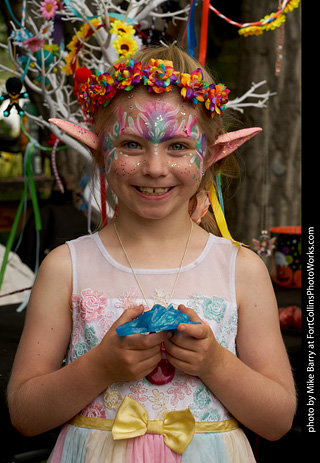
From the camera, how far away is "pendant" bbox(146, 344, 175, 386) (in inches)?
39.0

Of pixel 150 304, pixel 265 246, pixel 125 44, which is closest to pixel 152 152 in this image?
pixel 150 304

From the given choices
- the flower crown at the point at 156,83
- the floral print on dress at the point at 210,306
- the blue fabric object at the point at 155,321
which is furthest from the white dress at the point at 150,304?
the flower crown at the point at 156,83

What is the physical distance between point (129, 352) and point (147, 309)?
0.12 metres

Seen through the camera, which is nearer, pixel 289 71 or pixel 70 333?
pixel 70 333

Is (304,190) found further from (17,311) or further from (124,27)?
(17,311)

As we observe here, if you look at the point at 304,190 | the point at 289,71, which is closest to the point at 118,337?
the point at 304,190

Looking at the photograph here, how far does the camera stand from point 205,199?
1.23m

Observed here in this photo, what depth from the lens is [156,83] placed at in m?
0.99

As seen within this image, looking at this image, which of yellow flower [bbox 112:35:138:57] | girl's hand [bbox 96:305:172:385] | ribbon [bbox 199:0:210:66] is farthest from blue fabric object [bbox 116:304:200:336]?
yellow flower [bbox 112:35:138:57]

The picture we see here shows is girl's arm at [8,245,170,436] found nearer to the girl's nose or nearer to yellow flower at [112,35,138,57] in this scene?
the girl's nose

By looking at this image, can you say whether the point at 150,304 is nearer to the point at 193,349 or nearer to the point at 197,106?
the point at 193,349

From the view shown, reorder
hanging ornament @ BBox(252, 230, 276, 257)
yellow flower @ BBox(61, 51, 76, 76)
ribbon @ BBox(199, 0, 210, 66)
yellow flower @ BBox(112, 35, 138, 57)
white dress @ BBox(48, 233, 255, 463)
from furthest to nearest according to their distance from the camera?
1. hanging ornament @ BBox(252, 230, 276, 257)
2. yellow flower @ BBox(61, 51, 76, 76)
3. yellow flower @ BBox(112, 35, 138, 57)
4. ribbon @ BBox(199, 0, 210, 66)
5. white dress @ BBox(48, 233, 255, 463)

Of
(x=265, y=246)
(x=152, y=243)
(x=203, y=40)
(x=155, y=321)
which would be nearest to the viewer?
(x=155, y=321)

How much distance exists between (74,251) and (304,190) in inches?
20.5
